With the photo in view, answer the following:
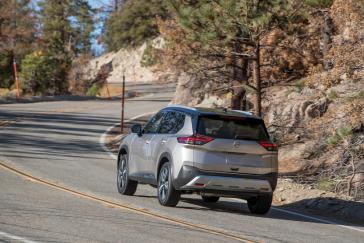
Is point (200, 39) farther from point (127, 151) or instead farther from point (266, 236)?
point (266, 236)

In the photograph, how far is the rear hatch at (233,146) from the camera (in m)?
12.5

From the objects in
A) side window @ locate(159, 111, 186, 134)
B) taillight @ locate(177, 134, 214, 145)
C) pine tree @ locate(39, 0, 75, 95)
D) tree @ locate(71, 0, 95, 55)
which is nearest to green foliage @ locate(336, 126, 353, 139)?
side window @ locate(159, 111, 186, 134)

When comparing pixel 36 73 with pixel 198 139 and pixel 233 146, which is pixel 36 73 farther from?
pixel 233 146

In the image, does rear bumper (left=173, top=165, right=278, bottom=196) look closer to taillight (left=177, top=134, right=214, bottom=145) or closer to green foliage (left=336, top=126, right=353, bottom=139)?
taillight (left=177, top=134, right=214, bottom=145)

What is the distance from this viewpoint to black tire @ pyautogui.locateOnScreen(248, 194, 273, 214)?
516 inches

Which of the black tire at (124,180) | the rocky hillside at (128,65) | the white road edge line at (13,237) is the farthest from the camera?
the rocky hillside at (128,65)

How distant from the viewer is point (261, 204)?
1323 centimetres

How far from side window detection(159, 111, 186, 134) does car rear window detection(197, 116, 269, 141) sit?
52cm

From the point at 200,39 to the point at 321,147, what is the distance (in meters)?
4.55

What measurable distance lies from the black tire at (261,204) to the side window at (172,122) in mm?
1828

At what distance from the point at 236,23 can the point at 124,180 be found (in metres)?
6.73

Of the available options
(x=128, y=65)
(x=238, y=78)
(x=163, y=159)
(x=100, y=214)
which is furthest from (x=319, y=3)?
(x=128, y=65)

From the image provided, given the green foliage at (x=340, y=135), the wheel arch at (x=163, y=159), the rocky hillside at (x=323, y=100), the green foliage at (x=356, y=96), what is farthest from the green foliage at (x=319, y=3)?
the wheel arch at (x=163, y=159)

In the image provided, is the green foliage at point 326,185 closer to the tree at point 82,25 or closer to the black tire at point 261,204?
the black tire at point 261,204
